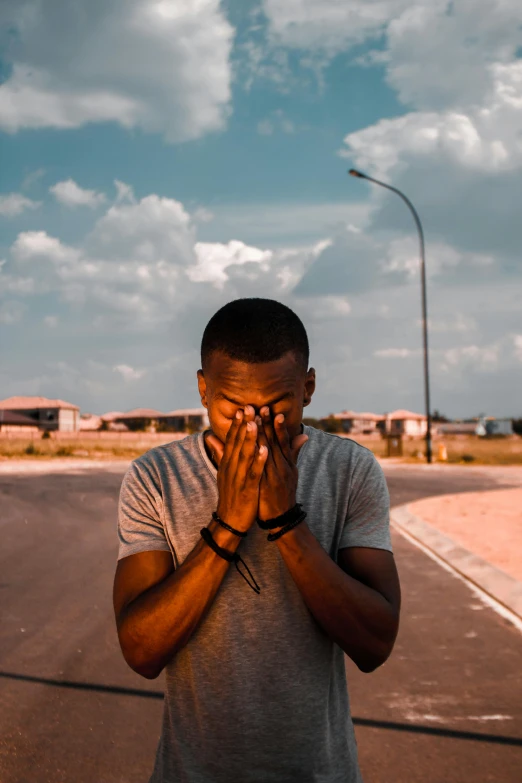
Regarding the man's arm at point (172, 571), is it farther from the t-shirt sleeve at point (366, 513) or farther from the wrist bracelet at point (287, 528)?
the t-shirt sleeve at point (366, 513)

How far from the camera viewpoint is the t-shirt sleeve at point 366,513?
2.04 metres

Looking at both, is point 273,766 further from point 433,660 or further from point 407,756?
point 433,660

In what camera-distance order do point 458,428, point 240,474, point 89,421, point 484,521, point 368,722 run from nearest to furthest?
point 240,474 < point 368,722 < point 484,521 < point 458,428 < point 89,421

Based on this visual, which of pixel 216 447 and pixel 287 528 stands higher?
pixel 216 447

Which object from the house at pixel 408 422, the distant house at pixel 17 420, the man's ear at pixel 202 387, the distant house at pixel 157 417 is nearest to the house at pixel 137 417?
the distant house at pixel 157 417

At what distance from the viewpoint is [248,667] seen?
1.90m

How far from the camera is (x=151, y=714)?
530 centimetres

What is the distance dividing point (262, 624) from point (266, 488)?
1.09ft

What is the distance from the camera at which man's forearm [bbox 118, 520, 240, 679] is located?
1849 mm

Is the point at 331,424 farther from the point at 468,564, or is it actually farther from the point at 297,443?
the point at 297,443

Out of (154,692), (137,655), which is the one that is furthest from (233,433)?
(154,692)

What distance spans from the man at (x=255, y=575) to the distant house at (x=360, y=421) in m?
132

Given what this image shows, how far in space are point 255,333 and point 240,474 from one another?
38 centimetres

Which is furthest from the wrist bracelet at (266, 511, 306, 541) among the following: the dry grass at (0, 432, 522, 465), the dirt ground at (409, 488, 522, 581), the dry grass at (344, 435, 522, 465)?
the dry grass at (344, 435, 522, 465)
